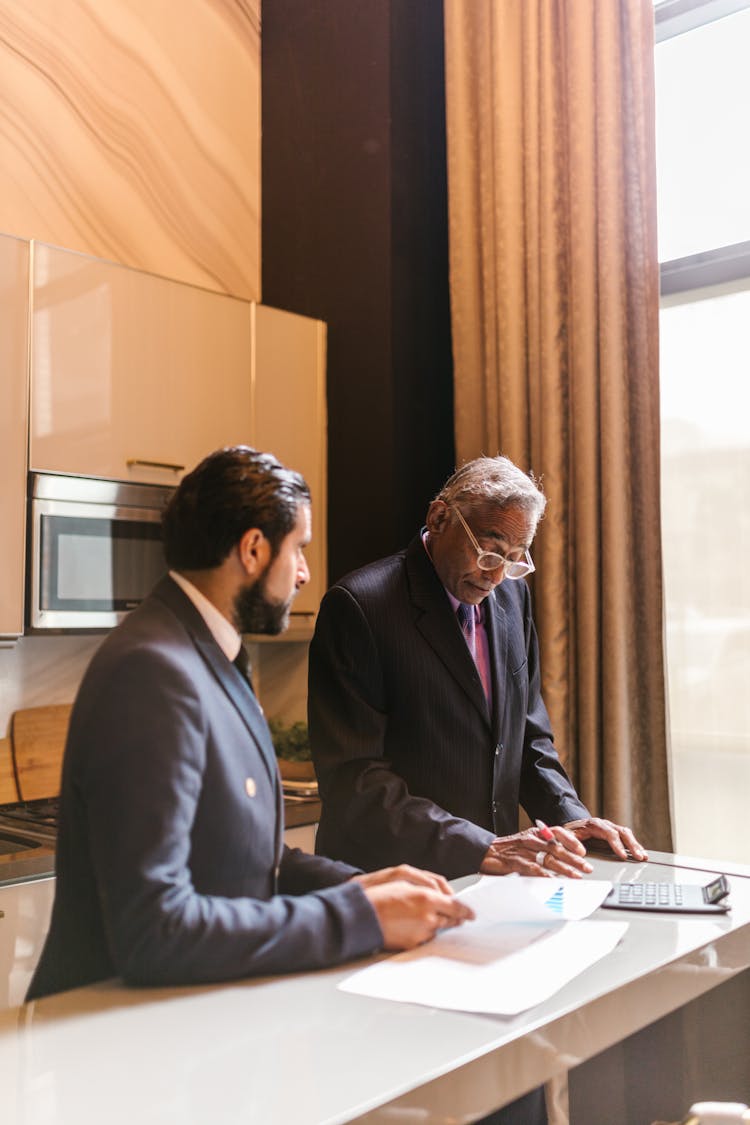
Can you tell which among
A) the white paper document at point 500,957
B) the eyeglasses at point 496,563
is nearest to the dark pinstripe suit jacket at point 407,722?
the eyeglasses at point 496,563

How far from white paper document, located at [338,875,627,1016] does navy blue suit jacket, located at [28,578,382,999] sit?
6 centimetres

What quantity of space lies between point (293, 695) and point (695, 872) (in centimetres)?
192

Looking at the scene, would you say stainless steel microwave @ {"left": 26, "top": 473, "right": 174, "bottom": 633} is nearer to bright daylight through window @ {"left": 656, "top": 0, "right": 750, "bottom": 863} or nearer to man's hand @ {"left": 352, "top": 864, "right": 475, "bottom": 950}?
bright daylight through window @ {"left": 656, "top": 0, "right": 750, "bottom": 863}

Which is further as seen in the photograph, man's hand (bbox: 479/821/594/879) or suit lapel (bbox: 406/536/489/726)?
suit lapel (bbox: 406/536/489/726)

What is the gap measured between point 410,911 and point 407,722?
727mm

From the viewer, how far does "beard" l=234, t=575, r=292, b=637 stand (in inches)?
48.1

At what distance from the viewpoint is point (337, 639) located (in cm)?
192

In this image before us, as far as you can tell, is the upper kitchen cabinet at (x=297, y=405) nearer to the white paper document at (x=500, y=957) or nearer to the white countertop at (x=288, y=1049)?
the white paper document at (x=500, y=957)

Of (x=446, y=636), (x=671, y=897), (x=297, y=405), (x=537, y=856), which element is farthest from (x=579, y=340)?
(x=671, y=897)

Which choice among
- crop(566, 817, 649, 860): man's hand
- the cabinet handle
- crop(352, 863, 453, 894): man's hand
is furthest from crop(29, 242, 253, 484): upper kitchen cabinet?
crop(352, 863, 453, 894): man's hand

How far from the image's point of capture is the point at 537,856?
164 cm

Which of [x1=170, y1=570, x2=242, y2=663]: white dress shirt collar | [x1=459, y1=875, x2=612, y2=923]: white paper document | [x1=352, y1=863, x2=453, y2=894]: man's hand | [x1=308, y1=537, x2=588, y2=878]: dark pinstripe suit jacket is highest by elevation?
[x1=170, y1=570, x2=242, y2=663]: white dress shirt collar

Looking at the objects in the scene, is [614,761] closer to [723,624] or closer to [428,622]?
[723,624]

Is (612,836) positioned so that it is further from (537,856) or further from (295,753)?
(295,753)
